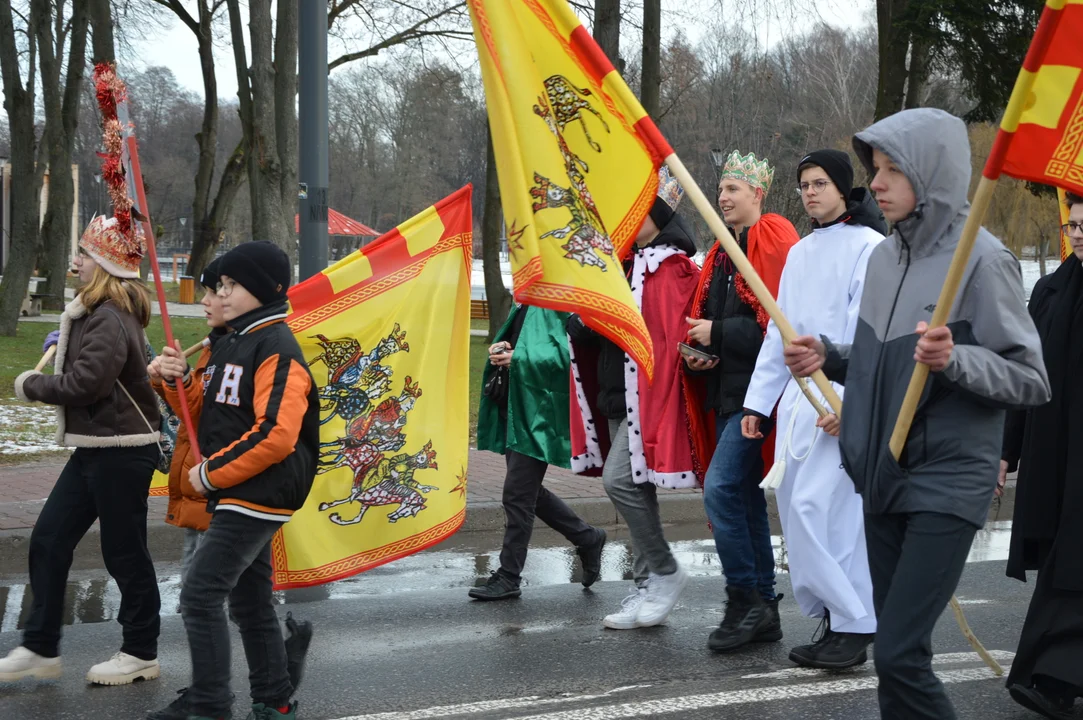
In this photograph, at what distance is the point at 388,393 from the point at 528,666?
1.39m

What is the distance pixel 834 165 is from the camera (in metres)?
5.11

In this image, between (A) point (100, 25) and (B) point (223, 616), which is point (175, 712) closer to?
(B) point (223, 616)

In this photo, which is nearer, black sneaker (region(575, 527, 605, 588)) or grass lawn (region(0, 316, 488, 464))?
black sneaker (region(575, 527, 605, 588))

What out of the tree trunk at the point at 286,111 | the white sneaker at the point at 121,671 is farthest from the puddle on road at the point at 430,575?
the tree trunk at the point at 286,111

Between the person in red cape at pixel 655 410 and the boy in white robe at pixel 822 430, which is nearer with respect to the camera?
the boy in white robe at pixel 822 430

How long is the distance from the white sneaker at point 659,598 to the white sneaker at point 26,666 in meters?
2.37

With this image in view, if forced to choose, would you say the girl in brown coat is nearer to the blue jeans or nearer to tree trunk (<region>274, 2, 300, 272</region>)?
the blue jeans

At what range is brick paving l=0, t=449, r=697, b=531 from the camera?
7382 mm

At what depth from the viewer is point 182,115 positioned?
6103 centimetres

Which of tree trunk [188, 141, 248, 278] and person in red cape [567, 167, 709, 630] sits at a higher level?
tree trunk [188, 141, 248, 278]

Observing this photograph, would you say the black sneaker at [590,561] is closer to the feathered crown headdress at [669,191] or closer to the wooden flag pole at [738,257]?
the feathered crown headdress at [669,191]

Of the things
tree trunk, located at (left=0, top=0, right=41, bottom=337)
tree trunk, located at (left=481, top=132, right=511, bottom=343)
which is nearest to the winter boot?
tree trunk, located at (left=481, top=132, right=511, bottom=343)

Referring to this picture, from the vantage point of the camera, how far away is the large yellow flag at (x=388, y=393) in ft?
18.3

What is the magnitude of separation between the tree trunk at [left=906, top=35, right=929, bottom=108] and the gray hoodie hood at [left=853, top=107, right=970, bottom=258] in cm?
1202
